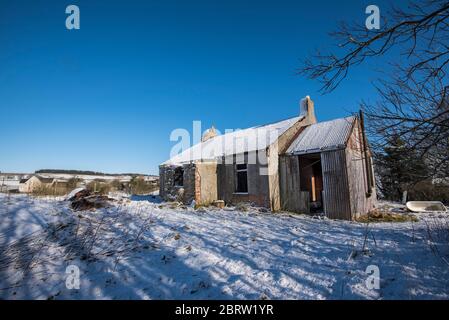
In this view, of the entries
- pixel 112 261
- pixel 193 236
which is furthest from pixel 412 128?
pixel 112 261

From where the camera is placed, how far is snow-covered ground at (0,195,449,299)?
3188 mm

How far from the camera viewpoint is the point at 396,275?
3416 mm

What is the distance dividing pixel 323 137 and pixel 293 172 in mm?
2431

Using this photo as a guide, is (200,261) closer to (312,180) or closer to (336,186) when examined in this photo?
(336,186)

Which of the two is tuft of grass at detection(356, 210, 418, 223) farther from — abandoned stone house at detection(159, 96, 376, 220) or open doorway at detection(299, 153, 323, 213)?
open doorway at detection(299, 153, 323, 213)

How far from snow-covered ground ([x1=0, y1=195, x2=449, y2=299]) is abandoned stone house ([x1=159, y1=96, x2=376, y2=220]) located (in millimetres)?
4373

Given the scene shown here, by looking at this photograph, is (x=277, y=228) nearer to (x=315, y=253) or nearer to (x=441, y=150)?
(x=315, y=253)

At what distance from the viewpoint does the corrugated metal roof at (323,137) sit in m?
10.4

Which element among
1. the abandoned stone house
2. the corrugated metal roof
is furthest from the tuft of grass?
the corrugated metal roof

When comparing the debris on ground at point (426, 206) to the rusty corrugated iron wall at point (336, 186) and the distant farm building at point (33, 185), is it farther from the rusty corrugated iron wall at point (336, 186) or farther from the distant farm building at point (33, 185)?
the distant farm building at point (33, 185)

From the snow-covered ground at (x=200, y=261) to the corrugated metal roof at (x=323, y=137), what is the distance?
17.2 ft
